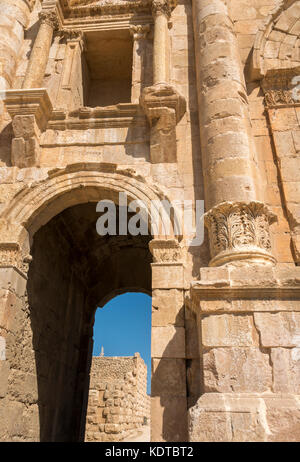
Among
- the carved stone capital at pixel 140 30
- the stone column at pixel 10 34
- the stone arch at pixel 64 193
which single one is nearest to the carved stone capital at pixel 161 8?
the carved stone capital at pixel 140 30

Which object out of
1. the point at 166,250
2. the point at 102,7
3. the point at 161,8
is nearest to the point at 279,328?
the point at 166,250

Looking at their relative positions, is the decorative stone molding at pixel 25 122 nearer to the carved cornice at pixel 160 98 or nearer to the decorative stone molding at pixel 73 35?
the carved cornice at pixel 160 98

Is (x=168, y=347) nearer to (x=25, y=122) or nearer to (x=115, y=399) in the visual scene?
(x=25, y=122)

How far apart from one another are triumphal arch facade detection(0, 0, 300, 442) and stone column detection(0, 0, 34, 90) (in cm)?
4

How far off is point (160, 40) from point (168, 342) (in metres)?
5.73

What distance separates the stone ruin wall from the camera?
12820 mm

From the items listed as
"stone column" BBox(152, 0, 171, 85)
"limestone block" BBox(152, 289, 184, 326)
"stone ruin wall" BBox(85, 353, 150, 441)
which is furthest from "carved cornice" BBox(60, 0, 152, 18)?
"stone ruin wall" BBox(85, 353, 150, 441)

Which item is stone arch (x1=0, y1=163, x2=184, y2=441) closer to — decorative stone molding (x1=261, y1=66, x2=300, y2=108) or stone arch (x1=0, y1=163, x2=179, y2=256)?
stone arch (x1=0, y1=163, x2=179, y2=256)

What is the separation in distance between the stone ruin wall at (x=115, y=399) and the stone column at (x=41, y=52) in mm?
11453

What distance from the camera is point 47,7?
7723 mm

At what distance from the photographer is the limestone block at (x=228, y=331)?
3444 millimetres

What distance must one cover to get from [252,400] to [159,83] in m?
5.05

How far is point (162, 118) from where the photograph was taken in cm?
585
